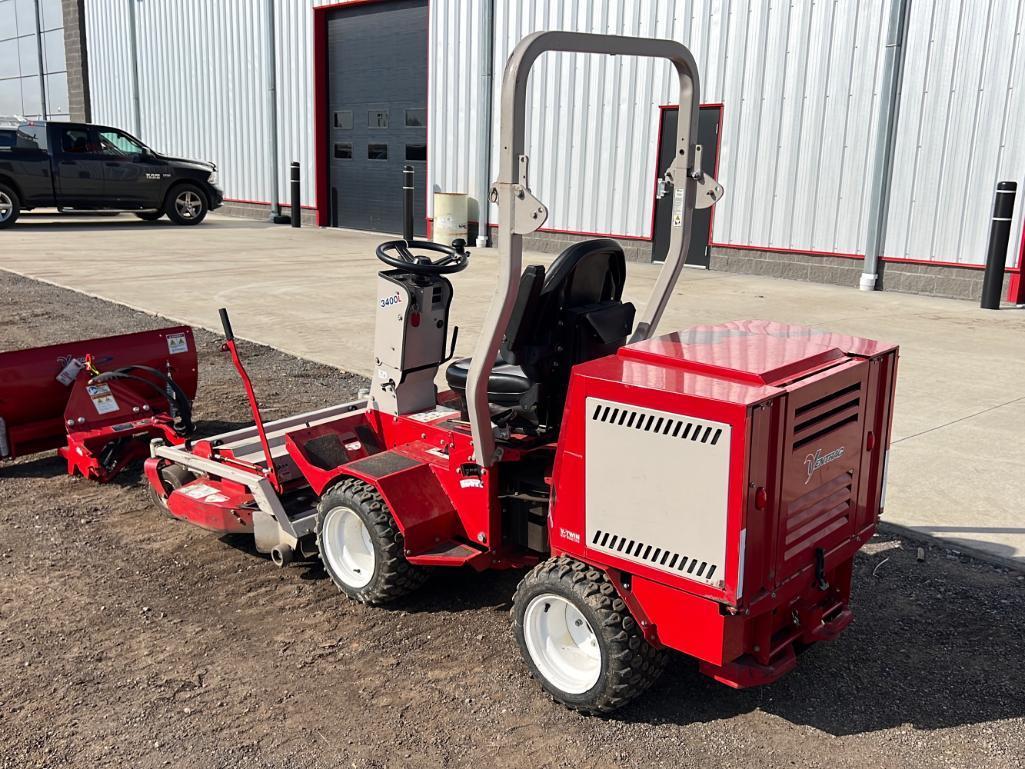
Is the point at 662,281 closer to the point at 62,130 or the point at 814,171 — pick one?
the point at 814,171

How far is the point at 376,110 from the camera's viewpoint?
19031 millimetres

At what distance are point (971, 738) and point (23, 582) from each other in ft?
11.5

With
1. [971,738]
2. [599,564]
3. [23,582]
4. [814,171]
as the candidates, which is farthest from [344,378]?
[814,171]

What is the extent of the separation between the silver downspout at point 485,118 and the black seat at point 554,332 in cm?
1285

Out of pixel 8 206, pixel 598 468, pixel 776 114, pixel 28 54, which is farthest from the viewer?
pixel 28 54

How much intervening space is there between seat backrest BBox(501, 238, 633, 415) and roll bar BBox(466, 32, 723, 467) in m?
0.22

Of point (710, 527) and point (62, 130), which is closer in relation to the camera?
point (710, 527)

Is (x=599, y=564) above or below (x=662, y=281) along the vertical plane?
below

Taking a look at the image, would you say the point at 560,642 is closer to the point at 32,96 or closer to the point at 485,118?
the point at 485,118

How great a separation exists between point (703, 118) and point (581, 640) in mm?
11740

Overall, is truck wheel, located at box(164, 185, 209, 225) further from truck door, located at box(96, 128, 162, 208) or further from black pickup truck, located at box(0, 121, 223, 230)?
truck door, located at box(96, 128, 162, 208)

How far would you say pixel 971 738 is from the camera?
115 inches

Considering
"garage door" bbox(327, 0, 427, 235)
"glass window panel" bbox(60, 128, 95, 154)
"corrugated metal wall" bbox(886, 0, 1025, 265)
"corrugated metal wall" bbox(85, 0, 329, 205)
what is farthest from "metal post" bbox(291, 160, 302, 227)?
"corrugated metal wall" bbox(886, 0, 1025, 265)

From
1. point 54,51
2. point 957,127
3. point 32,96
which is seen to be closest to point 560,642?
point 957,127
